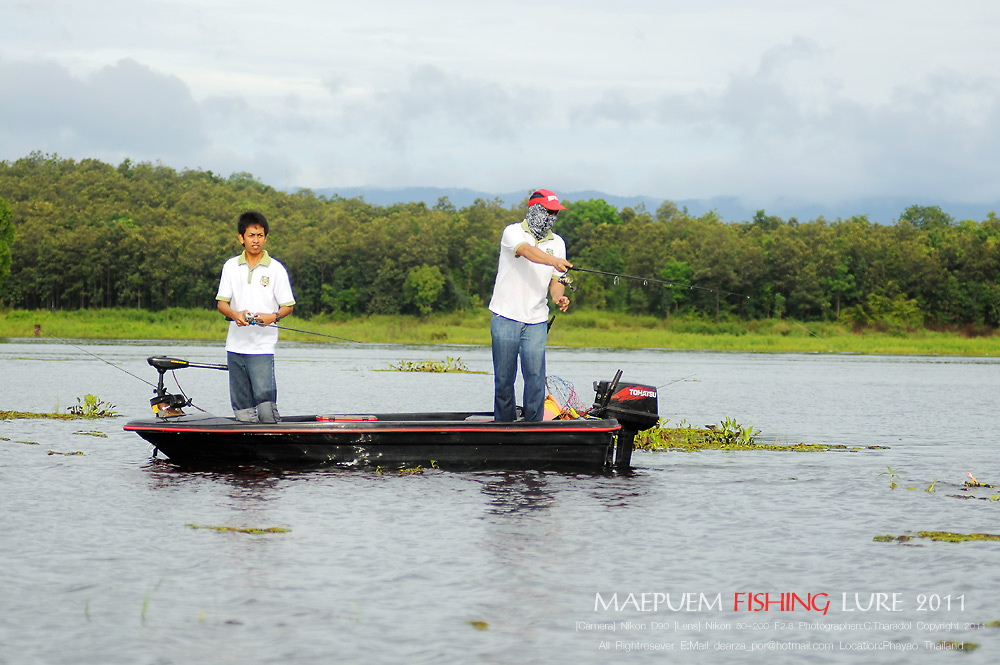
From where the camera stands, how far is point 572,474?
1029cm

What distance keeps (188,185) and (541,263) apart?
110900 millimetres

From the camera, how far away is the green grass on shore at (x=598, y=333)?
190 feet

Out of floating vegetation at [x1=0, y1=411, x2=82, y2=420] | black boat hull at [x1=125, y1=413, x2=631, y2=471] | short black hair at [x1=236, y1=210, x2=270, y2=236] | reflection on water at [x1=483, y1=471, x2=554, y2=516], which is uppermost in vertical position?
short black hair at [x1=236, y1=210, x2=270, y2=236]

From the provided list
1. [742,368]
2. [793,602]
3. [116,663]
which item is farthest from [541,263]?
[742,368]

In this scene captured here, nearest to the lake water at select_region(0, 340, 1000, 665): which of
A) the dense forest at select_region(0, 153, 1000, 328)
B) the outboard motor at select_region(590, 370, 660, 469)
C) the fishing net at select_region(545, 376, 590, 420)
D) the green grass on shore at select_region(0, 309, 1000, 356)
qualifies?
the outboard motor at select_region(590, 370, 660, 469)

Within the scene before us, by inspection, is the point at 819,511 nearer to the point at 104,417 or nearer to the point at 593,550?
the point at 593,550

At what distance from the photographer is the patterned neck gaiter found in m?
10.0

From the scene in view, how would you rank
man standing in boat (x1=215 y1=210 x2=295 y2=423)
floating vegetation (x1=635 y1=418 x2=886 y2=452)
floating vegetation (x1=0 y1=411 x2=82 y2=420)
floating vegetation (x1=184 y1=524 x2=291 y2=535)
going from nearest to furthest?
floating vegetation (x1=184 y1=524 x2=291 y2=535) < man standing in boat (x1=215 y1=210 x2=295 y2=423) < floating vegetation (x1=635 y1=418 x2=886 y2=452) < floating vegetation (x1=0 y1=411 x2=82 y2=420)

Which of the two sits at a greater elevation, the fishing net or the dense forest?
the dense forest

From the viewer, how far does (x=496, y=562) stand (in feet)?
22.1

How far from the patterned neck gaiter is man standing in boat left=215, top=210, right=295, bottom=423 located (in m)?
2.26

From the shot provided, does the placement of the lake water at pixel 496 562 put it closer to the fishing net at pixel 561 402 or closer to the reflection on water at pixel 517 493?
the reflection on water at pixel 517 493

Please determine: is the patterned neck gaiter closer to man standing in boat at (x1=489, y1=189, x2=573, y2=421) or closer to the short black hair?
man standing in boat at (x1=489, y1=189, x2=573, y2=421)

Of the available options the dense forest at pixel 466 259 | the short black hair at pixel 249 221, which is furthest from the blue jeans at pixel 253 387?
A: the dense forest at pixel 466 259
